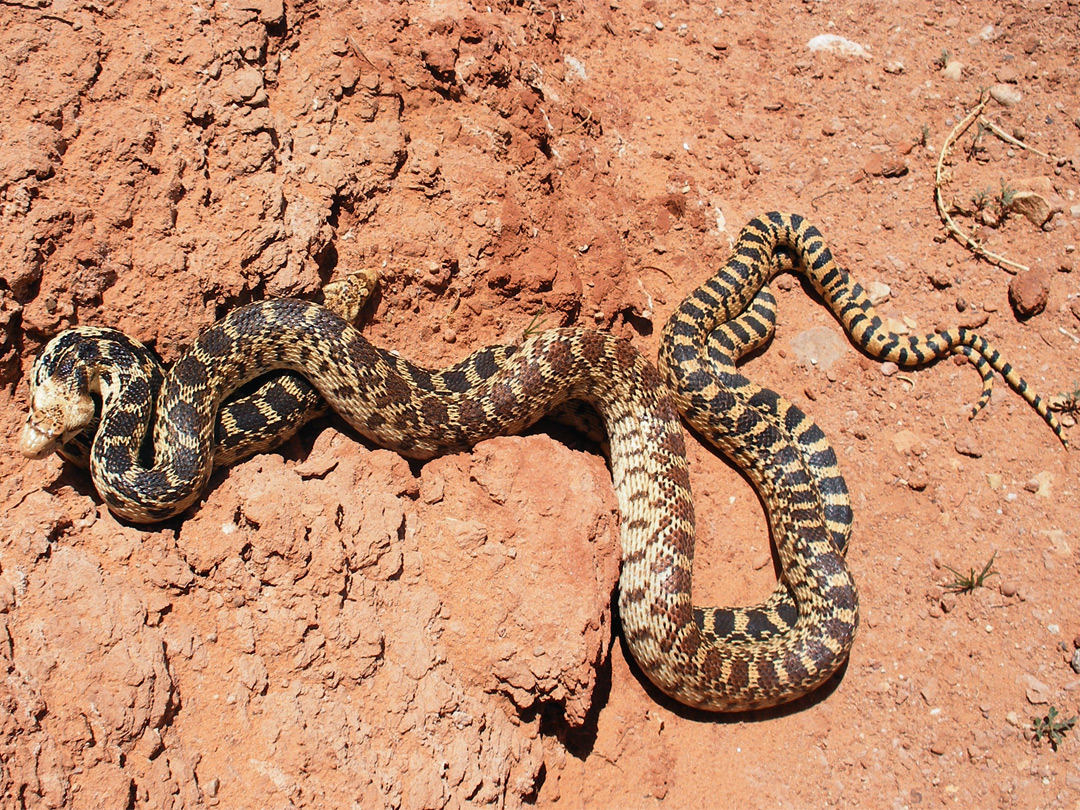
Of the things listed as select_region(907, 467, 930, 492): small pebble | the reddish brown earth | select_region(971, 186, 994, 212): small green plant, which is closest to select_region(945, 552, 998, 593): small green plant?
the reddish brown earth

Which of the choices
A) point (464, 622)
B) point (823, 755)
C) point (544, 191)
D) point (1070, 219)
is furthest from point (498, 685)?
point (1070, 219)

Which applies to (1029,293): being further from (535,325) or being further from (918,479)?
(535,325)

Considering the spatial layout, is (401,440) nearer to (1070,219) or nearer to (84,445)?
(84,445)

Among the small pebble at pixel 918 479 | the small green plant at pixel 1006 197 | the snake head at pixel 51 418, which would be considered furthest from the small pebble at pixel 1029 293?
the snake head at pixel 51 418

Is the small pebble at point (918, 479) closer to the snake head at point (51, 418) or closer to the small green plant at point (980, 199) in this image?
the small green plant at point (980, 199)

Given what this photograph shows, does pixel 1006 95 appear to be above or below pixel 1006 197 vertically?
above

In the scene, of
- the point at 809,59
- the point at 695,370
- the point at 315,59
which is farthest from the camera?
the point at 809,59

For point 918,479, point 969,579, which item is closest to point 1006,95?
point 918,479
